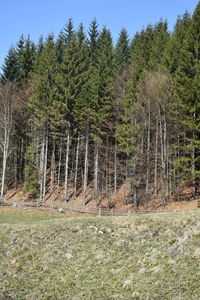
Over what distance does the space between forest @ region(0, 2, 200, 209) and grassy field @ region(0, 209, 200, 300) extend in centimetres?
1356

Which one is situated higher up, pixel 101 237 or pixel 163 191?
pixel 163 191

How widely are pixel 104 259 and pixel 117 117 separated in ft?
77.5

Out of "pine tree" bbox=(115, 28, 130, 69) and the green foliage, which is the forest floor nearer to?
the green foliage

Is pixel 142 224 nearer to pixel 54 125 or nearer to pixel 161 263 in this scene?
pixel 161 263

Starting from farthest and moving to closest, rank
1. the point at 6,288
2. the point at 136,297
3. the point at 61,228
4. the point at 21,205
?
the point at 21,205 → the point at 61,228 → the point at 6,288 → the point at 136,297

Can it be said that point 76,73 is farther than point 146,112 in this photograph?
Yes

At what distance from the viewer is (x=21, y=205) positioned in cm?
3016

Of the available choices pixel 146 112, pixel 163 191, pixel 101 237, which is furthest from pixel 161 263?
pixel 146 112

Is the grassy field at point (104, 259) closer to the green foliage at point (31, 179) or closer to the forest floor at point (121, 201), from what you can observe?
the forest floor at point (121, 201)

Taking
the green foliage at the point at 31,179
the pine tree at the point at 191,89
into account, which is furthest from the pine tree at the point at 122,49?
the green foliage at the point at 31,179

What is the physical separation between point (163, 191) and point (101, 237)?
16370 millimetres

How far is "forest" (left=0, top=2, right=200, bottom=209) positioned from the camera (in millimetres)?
28047

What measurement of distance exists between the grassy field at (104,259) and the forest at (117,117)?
44.5 ft

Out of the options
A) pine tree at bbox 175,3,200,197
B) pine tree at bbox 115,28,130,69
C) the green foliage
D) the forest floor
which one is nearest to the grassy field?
the forest floor
